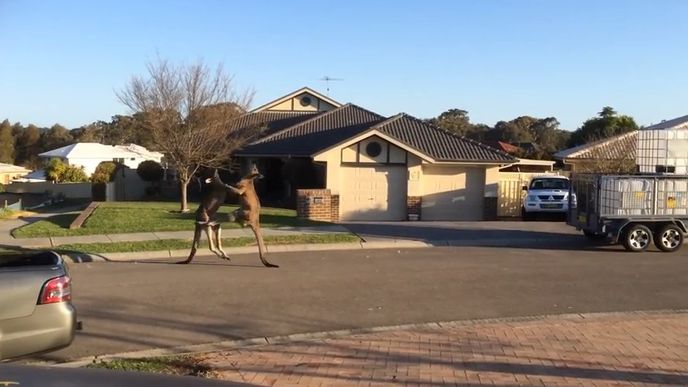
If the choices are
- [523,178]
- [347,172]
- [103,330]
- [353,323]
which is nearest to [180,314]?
[103,330]

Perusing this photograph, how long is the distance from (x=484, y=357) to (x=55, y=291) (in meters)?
3.85

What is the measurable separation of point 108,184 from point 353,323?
2762 centimetres

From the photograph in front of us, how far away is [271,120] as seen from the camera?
3972 cm

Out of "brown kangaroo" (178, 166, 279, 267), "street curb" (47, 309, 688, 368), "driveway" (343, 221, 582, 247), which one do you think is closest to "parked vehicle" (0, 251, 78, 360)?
"street curb" (47, 309, 688, 368)

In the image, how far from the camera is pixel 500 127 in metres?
90.6

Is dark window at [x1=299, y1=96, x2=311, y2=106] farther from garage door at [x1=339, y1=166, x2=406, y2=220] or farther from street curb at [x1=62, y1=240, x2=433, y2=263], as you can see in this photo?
street curb at [x1=62, y1=240, x2=433, y2=263]

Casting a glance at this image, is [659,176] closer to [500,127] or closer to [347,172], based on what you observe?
[347,172]

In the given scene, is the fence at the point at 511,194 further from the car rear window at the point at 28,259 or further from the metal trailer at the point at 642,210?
the car rear window at the point at 28,259

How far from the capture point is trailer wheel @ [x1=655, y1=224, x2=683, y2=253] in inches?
611

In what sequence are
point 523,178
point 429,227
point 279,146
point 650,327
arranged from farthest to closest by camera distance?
1. point 279,146
2. point 523,178
3. point 429,227
4. point 650,327

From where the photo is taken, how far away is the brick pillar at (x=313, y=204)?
73.1ft

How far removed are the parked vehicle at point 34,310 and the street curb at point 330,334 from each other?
42cm

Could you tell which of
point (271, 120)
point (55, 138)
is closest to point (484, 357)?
point (271, 120)

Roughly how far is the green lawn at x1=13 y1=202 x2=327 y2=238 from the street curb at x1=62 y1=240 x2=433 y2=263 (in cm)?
124
